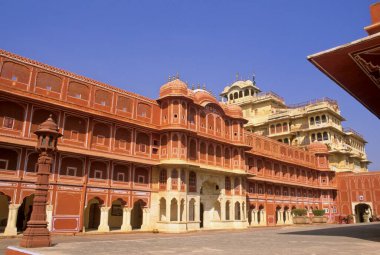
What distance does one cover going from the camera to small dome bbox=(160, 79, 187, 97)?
101ft


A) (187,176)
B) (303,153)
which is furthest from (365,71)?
(303,153)

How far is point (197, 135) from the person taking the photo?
31.7 metres

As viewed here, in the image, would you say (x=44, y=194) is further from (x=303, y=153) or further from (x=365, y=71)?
(x=303, y=153)

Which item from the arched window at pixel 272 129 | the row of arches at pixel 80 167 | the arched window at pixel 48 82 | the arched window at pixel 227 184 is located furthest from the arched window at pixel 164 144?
the arched window at pixel 272 129

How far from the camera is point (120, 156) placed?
2727cm

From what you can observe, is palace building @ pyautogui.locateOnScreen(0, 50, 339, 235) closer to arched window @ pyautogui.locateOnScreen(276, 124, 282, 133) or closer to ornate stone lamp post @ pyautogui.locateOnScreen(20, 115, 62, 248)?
ornate stone lamp post @ pyautogui.locateOnScreen(20, 115, 62, 248)

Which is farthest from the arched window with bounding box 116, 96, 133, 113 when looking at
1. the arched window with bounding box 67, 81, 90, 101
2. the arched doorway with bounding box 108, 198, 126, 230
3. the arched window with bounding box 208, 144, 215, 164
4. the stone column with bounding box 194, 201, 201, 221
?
the stone column with bounding box 194, 201, 201, 221

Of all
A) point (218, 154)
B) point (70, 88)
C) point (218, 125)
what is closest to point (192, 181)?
point (218, 154)

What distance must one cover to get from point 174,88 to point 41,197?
18.3 metres

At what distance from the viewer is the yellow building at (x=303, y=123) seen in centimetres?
5809

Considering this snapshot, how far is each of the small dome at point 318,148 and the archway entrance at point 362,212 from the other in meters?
10.4

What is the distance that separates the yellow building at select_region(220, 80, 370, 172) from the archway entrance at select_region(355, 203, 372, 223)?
6.49 m

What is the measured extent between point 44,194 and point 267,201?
35009 millimetres

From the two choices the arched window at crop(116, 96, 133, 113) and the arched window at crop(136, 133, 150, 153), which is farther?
the arched window at crop(136, 133, 150, 153)
